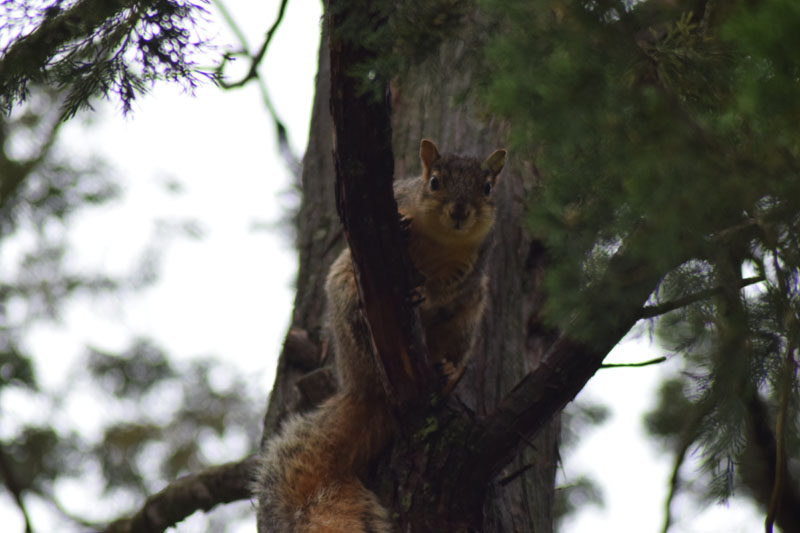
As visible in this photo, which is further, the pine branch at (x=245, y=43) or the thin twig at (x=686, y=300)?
the pine branch at (x=245, y=43)

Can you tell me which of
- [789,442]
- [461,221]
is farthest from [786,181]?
[461,221]

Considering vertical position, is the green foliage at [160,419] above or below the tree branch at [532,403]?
above

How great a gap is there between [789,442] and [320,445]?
1459 mm

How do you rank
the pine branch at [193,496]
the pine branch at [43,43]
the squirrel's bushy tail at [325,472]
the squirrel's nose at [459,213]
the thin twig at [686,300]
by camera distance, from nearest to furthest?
the thin twig at [686,300] < the pine branch at [43,43] < the squirrel's bushy tail at [325,472] < the squirrel's nose at [459,213] < the pine branch at [193,496]

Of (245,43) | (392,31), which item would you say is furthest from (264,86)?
(392,31)

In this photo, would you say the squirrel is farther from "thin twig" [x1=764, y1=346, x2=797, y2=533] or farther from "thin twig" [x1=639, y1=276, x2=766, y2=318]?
"thin twig" [x1=764, y1=346, x2=797, y2=533]

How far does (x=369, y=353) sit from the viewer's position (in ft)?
9.77

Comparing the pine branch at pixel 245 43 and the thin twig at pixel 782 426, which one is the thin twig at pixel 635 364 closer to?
the thin twig at pixel 782 426

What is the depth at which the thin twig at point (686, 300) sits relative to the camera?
195 cm

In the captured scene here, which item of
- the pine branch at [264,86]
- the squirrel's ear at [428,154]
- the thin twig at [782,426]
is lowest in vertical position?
the thin twig at [782,426]

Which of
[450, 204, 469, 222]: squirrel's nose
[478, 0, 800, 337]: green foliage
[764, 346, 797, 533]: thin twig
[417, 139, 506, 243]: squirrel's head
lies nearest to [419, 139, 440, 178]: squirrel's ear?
[417, 139, 506, 243]: squirrel's head

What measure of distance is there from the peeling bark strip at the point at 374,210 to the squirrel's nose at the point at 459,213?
694 millimetres

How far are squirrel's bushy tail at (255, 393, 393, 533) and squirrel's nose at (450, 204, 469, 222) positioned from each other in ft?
2.41

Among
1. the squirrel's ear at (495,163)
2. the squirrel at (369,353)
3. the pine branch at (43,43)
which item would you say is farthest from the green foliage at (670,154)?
the squirrel's ear at (495,163)
